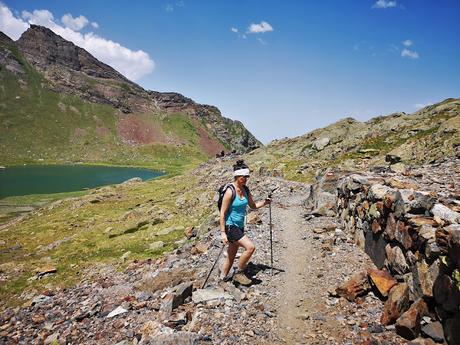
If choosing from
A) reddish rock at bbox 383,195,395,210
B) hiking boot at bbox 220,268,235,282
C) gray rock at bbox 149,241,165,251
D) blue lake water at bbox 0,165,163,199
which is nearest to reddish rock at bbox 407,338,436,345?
reddish rock at bbox 383,195,395,210

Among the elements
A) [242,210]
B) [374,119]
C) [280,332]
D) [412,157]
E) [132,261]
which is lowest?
[132,261]

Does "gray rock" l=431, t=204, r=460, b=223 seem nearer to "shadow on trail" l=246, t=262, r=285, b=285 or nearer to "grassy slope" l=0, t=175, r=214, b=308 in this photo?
"shadow on trail" l=246, t=262, r=285, b=285

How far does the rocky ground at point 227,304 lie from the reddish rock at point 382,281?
16.7 inches

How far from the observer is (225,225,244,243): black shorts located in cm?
1170

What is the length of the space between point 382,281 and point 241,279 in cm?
482

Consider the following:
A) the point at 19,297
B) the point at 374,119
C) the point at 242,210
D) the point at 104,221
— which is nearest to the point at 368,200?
the point at 242,210

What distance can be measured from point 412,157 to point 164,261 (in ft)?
79.7

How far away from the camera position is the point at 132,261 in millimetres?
24297

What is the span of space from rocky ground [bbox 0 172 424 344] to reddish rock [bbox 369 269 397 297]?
0.42 m

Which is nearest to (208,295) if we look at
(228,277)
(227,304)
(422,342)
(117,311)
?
(227,304)

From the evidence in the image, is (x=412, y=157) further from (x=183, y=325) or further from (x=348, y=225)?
(x=183, y=325)

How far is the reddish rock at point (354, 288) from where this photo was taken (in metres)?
10.9

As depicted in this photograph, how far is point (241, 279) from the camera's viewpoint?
12523 millimetres

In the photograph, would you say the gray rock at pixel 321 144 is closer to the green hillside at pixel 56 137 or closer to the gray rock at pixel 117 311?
the gray rock at pixel 117 311
